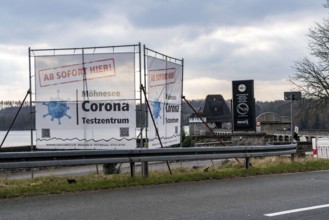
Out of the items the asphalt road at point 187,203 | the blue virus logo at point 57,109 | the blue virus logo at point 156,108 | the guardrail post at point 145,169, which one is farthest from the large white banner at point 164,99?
the asphalt road at point 187,203

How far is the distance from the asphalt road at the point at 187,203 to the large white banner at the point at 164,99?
295cm

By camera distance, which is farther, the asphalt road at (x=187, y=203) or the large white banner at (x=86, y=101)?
Answer: the large white banner at (x=86, y=101)

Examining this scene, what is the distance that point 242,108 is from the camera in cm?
2850

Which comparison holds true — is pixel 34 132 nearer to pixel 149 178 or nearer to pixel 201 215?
pixel 149 178

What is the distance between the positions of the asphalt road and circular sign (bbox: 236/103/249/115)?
17.3 meters

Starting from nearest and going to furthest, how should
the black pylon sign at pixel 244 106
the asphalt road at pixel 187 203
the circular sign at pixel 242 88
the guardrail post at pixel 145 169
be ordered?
the asphalt road at pixel 187 203
the guardrail post at pixel 145 169
the black pylon sign at pixel 244 106
the circular sign at pixel 242 88

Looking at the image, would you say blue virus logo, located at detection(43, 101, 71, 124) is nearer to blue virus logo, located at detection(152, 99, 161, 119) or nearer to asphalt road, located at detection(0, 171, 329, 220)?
blue virus logo, located at detection(152, 99, 161, 119)

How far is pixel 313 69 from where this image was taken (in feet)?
140

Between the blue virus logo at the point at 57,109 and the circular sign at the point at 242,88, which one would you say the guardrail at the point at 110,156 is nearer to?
the blue virus logo at the point at 57,109

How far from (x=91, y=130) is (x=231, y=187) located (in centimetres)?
455

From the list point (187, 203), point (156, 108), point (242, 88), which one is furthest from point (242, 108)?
point (187, 203)

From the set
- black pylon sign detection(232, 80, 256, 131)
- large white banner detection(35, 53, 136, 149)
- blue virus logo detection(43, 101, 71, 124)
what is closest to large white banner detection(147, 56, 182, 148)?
large white banner detection(35, 53, 136, 149)

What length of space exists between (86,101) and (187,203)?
18.8ft

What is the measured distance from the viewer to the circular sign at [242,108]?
28.4 m
